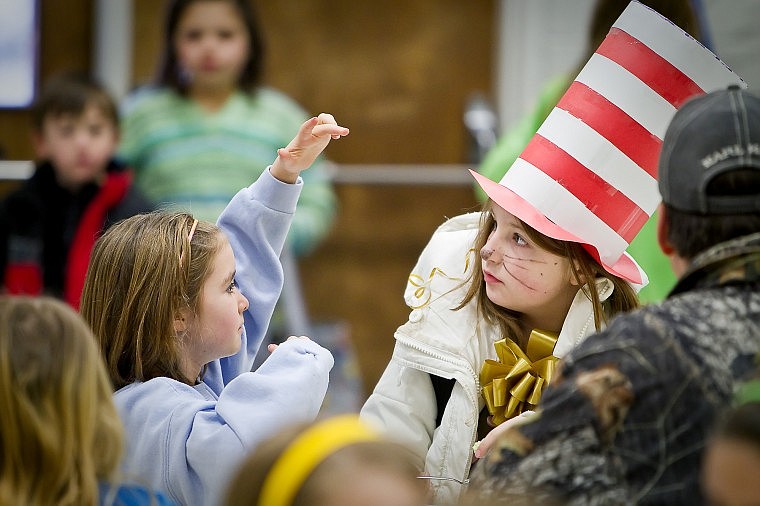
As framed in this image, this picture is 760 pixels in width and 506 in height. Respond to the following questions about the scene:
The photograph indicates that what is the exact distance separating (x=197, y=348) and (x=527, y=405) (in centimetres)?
61

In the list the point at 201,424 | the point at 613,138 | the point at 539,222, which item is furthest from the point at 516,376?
the point at 201,424

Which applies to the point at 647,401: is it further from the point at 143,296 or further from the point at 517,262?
→ the point at 143,296

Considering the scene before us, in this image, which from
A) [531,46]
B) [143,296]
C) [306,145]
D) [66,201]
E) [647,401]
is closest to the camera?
[647,401]

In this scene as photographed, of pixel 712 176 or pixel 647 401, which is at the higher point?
pixel 712 176

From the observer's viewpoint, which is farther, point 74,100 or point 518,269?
point 74,100

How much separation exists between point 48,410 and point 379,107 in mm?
4374

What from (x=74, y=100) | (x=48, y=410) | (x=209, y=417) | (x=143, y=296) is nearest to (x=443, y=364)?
(x=209, y=417)

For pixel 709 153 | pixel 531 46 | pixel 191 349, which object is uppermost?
pixel 709 153

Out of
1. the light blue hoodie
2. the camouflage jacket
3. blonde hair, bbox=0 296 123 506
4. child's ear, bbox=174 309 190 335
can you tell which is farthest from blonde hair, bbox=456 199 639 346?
blonde hair, bbox=0 296 123 506

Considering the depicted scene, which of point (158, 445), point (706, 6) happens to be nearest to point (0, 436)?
point (158, 445)

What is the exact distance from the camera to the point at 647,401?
158 centimetres

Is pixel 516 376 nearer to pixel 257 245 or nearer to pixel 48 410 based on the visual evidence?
pixel 257 245

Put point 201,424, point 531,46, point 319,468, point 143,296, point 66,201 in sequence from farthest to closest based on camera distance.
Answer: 1. point 531,46
2. point 66,201
3. point 143,296
4. point 201,424
5. point 319,468

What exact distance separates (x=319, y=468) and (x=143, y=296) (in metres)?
0.95
